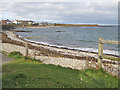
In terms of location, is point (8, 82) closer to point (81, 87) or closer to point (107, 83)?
point (81, 87)

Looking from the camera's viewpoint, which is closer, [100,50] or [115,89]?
[115,89]

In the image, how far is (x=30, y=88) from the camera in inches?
182

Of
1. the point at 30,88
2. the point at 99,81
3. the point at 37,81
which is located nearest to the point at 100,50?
the point at 99,81

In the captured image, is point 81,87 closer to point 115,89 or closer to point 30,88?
point 115,89

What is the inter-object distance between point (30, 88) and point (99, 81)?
2.77m

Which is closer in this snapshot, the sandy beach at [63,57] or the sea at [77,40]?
the sandy beach at [63,57]

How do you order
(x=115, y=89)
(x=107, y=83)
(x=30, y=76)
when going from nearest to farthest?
(x=115, y=89)
(x=107, y=83)
(x=30, y=76)

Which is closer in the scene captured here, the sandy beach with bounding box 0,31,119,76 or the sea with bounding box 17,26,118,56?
the sandy beach with bounding box 0,31,119,76

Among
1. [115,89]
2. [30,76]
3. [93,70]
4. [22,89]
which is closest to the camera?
[22,89]

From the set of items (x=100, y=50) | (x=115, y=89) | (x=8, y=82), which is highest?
(x=100, y=50)

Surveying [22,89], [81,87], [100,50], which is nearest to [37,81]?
[22,89]

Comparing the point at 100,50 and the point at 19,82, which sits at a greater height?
the point at 100,50

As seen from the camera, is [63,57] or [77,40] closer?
[63,57]

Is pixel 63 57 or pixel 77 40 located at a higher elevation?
pixel 77 40
